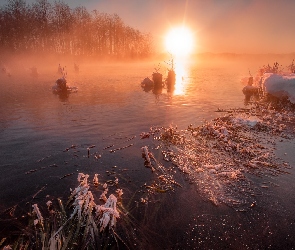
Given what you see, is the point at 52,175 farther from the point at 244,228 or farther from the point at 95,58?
the point at 95,58

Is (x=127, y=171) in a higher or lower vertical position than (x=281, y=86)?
lower

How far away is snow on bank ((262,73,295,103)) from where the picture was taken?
645 inches

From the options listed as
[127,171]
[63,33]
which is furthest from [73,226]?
[63,33]

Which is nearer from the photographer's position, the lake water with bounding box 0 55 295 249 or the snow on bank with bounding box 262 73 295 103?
the lake water with bounding box 0 55 295 249

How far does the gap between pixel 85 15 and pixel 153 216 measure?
87.6 meters

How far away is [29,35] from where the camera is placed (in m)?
63.5

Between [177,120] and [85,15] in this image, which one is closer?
[177,120]

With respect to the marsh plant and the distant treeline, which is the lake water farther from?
the distant treeline

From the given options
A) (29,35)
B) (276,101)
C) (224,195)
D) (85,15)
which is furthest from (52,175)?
(85,15)

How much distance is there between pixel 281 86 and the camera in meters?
17.5

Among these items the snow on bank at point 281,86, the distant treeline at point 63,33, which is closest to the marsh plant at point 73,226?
the snow on bank at point 281,86

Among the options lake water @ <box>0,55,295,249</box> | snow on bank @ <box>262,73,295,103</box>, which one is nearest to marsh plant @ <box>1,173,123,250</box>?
lake water @ <box>0,55,295,249</box>

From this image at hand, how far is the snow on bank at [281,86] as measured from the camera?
1638cm

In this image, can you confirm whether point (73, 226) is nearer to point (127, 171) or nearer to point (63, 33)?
point (127, 171)
